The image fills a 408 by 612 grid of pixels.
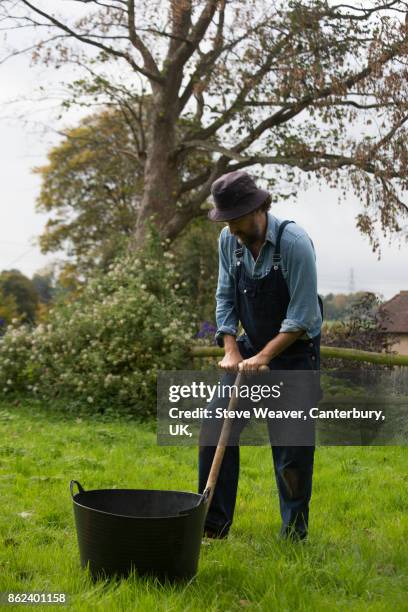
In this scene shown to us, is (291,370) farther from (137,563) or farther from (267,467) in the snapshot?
(267,467)

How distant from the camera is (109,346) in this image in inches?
396

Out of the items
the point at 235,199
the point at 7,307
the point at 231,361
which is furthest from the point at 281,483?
the point at 7,307

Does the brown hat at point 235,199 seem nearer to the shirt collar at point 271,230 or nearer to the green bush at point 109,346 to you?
the shirt collar at point 271,230

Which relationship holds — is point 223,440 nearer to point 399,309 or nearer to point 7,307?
point 399,309

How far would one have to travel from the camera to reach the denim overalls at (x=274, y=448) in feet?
12.9

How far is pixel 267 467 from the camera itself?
6.34 metres

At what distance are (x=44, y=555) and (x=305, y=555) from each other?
4.28 feet

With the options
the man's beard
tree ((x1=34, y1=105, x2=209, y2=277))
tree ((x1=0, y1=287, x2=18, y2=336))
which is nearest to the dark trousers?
the man's beard

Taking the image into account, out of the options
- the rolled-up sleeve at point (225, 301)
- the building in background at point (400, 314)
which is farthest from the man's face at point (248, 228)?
the building in background at point (400, 314)

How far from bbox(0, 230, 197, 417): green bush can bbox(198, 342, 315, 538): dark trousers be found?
5516mm

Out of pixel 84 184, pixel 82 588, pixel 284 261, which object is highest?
pixel 84 184

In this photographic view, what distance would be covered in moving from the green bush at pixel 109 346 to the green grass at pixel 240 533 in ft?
7.01

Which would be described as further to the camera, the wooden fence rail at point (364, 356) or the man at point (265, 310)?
the wooden fence rail at point (364, 356)

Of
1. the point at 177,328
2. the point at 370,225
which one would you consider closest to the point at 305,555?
the point at 177,328
